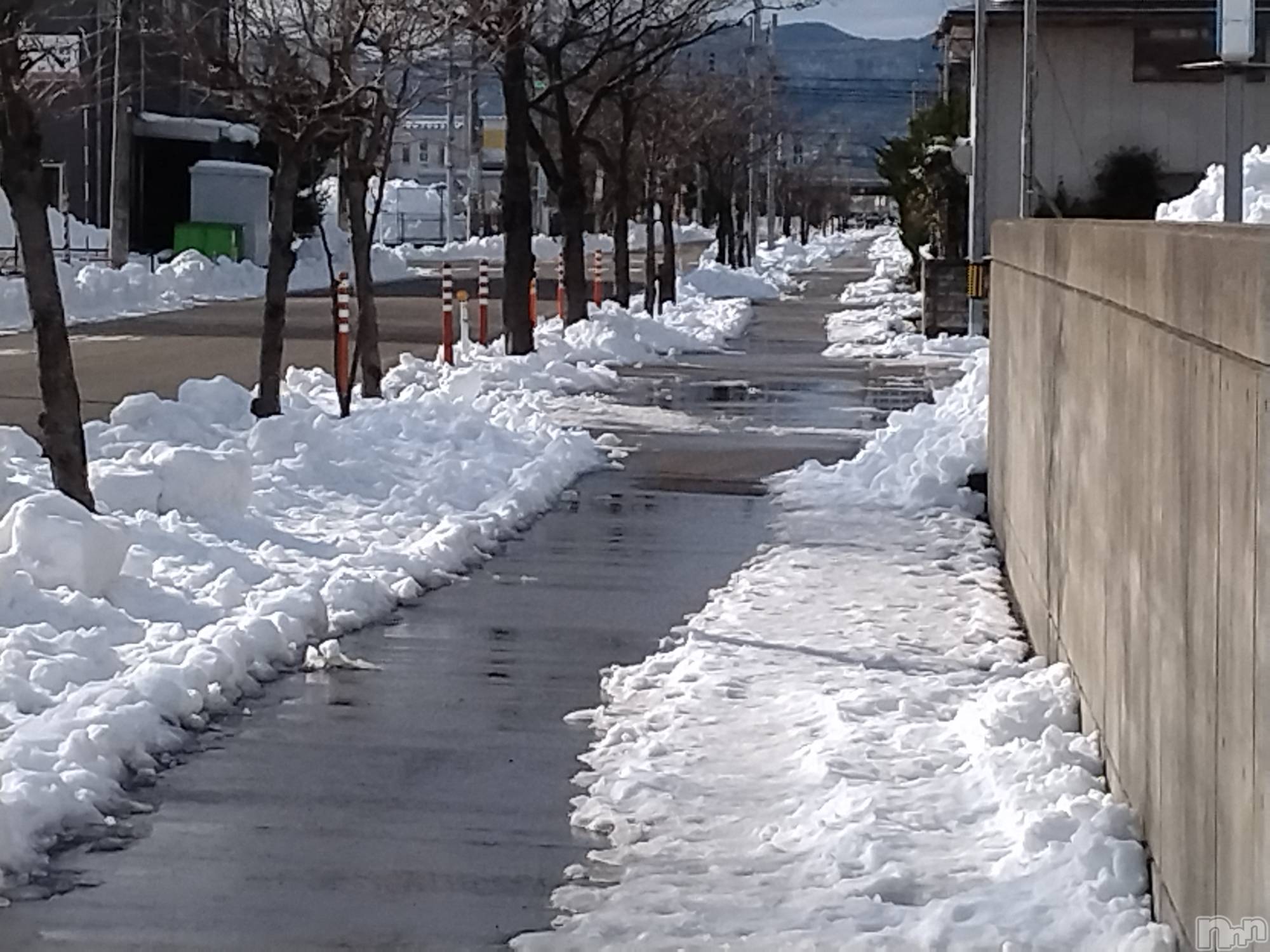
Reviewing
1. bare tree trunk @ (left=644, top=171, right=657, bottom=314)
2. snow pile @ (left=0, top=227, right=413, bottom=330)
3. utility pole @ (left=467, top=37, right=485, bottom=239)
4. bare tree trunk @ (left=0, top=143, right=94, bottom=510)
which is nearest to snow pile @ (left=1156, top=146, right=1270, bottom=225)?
utility pole @ (left=467, top=37, right=485, bottom=239)

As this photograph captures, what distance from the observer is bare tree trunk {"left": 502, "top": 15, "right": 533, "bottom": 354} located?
2647 cm

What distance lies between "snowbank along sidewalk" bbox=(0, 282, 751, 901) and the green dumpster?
34211mm

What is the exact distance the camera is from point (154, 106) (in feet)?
193

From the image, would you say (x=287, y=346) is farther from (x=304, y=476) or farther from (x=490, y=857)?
(x=490, y=857)

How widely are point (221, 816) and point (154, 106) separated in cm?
5411

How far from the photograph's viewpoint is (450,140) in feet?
232

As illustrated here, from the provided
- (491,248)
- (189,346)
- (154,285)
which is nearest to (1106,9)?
(189,346)

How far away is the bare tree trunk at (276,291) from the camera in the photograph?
1752 centimetres

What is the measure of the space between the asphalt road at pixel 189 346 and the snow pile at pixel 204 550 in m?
3.82

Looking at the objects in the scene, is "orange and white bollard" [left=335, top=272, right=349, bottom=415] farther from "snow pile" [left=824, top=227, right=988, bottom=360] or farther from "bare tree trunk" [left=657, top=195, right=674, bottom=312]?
"bare tree trunk" [left=657, top=195, right=674, bottom=312]

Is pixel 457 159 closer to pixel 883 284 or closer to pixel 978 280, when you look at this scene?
pixel 883 284

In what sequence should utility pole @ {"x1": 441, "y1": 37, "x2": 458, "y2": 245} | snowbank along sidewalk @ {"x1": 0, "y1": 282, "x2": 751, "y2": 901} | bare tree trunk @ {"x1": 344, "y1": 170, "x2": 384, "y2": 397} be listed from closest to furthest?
snowbank along sidewalk @ {"x1": 0, "y1": 282, "x2": 751, "y2": 901}, bare tree trunk @ {"x1": 344, "y1": 170, "x2": 384, "y2": 397}, utility pole @ {"x1": 441, "y1": 37, "x2": 458, "y2": 245}

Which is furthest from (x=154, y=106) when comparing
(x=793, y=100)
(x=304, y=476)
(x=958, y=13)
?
(x=304, y=476)

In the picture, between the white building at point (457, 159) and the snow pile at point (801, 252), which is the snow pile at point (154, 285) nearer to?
the white building at point (457, 159)
